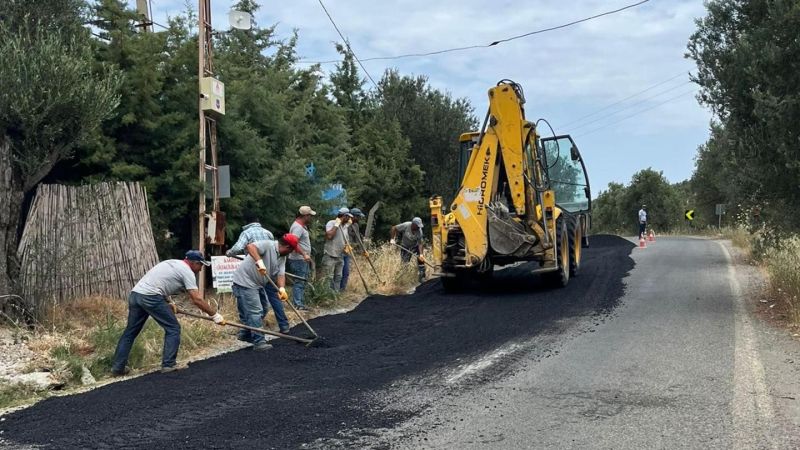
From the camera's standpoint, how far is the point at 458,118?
23.7 meters

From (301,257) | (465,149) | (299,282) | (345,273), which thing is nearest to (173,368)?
(299,282)

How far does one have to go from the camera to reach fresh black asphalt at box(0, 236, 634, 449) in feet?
15.7

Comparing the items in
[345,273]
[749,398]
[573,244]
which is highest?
[573,244]

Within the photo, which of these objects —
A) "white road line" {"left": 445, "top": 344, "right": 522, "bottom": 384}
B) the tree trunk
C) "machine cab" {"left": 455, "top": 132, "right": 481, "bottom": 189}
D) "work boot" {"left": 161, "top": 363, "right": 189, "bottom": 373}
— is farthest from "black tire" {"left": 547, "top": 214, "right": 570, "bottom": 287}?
the tree trunk

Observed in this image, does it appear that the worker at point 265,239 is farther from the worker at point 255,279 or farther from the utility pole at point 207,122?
the utility pole at point 207,122

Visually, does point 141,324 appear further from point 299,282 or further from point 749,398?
point 749,398

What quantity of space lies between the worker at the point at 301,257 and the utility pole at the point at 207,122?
1.13 metres

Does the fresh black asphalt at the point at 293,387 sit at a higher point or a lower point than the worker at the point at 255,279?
lower

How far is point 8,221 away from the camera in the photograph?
25.7ft

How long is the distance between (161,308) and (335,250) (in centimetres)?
474

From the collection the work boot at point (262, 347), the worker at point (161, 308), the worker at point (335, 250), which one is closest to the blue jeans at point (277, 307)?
the work boot at point (262, 347)

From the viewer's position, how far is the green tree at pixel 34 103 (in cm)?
765

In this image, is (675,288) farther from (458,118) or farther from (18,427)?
(458,118)

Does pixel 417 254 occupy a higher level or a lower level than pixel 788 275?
higher
